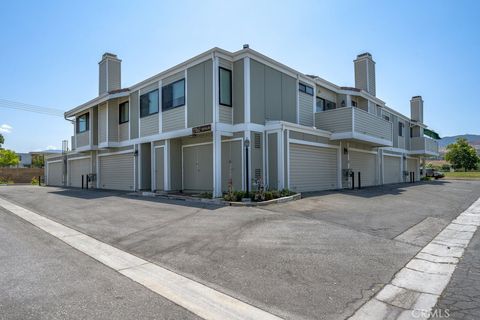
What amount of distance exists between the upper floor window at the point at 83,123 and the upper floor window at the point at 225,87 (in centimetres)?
1214

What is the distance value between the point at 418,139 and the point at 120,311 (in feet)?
101

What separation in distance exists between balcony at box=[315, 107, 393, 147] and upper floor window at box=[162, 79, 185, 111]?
7.35 m

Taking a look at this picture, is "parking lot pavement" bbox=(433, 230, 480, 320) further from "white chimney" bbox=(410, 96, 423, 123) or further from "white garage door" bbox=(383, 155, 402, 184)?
"white chimney" bbox=(410, 96, 423, 123)

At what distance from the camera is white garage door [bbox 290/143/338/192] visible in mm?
13641

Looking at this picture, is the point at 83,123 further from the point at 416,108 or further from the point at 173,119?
the point at 416,108

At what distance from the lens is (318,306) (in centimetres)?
359

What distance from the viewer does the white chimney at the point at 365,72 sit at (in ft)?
71.7

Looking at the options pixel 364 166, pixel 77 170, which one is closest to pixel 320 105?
pixel 364 166

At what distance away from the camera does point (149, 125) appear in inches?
640

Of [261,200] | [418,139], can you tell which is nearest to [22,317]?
[261,200]

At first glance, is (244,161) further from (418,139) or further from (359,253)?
(418,139)

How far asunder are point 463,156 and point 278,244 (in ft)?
200

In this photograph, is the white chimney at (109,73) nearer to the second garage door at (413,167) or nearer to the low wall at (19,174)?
the low wall at (19,174)

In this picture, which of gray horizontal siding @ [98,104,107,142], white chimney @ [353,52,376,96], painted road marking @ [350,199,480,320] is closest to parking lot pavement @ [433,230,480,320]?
painted road marking @ [350,199,480,320]
